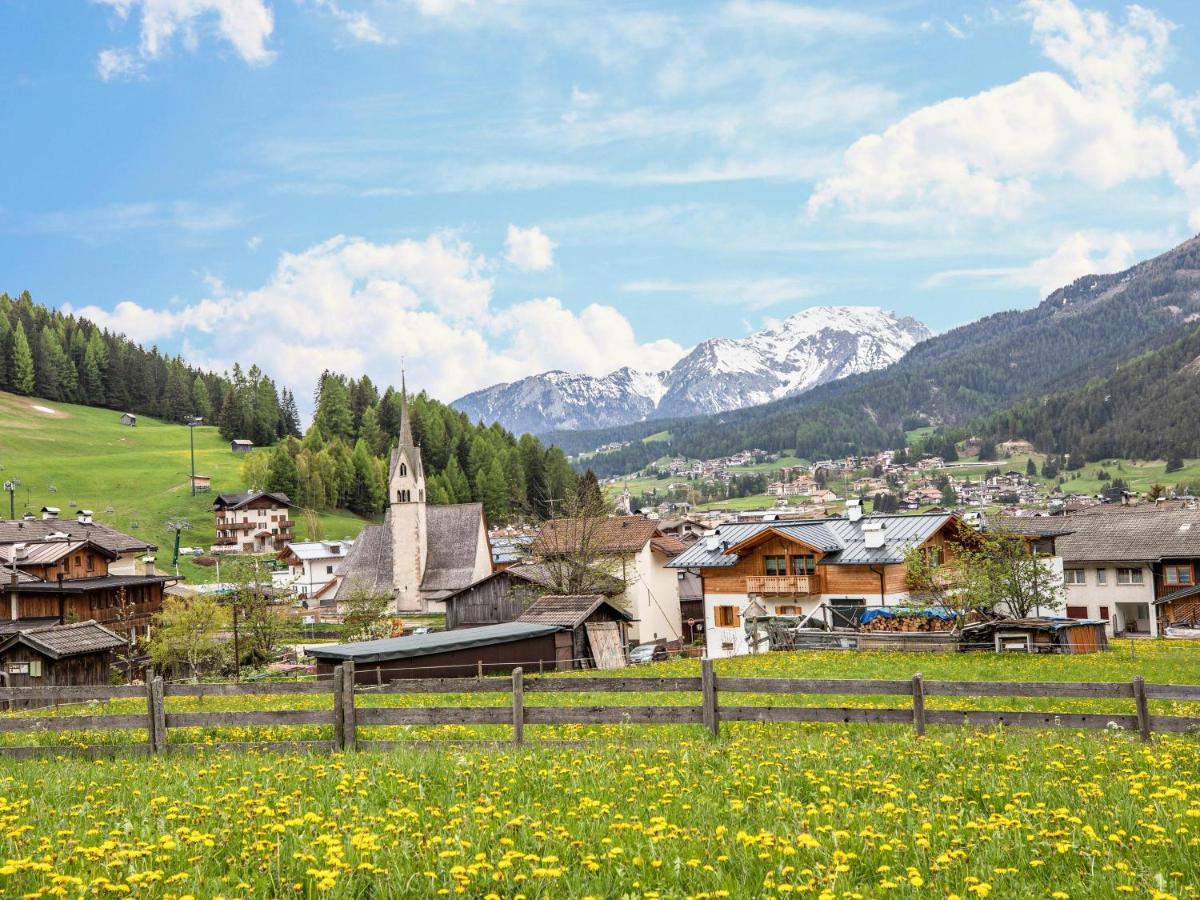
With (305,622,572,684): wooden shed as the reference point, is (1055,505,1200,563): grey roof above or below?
above

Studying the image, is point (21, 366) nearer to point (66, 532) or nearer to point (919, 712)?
point (66, 532)

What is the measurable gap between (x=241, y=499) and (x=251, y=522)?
11.8 feet

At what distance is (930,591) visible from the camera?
52.0m

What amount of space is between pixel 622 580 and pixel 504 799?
61.6 meters

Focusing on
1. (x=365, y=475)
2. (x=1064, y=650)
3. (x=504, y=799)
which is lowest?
(x=1064, y=650)

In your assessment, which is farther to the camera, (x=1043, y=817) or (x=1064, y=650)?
(x=1064, y=650)

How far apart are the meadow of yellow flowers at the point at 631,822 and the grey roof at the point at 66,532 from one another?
7107cm

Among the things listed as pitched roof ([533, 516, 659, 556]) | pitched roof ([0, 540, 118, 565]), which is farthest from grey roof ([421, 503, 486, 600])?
pitched roof ([0, 540, 118, 565])

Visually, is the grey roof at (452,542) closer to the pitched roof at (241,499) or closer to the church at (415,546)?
the church at (415,546)

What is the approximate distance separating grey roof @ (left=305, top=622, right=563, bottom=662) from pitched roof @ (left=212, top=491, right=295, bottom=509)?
107 metres

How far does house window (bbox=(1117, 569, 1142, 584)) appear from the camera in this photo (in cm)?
8062

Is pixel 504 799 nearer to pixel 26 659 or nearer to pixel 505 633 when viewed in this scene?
pixel 505 633

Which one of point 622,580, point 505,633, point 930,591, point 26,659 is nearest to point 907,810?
point 505,633

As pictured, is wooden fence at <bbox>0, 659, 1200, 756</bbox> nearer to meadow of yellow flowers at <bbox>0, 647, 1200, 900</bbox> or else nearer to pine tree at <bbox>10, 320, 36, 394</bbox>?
meadow of yellow flowers at <bbox>0, 647, 1200, 900</bbox>
